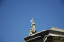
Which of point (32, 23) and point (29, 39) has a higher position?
point (32, 23)

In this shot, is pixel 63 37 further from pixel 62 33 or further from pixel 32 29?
pixel 32 29

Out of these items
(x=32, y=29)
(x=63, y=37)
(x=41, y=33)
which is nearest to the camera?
(x=63, y=37)

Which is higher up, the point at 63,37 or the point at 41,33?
the point at 41,33

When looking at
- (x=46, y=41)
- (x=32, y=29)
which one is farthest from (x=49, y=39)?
(x=32, y=29)

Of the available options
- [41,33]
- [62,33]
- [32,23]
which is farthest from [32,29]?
[62,33]

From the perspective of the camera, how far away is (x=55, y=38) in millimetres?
21484

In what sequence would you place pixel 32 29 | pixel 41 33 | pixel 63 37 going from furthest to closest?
pixel 32 29 → pixel 41 33 → pixel 63 37

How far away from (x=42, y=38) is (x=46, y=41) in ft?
3.00

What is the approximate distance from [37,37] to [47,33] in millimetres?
1705

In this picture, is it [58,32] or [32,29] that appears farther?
[32,29]

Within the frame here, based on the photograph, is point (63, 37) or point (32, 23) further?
point (32, 23)

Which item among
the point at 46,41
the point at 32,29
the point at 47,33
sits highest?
the point at 32,29

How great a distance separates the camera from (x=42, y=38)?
21984 millimetres

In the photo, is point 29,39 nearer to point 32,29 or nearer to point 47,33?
point 47,33
